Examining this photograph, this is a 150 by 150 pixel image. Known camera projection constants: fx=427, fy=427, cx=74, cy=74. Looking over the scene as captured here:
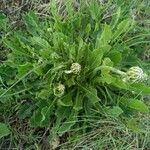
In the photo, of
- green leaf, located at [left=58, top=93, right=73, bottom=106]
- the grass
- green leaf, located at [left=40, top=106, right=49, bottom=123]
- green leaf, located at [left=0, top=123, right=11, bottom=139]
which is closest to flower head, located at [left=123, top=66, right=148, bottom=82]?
the grass

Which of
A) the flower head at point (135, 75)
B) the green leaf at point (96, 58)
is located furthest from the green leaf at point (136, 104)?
the green leaf at point (96, 58)

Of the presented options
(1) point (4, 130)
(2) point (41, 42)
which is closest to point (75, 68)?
(2) point (41, 42)

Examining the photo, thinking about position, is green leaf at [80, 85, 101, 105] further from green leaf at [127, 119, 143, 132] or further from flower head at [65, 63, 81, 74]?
green leaf at [127, 119, 143, 132]

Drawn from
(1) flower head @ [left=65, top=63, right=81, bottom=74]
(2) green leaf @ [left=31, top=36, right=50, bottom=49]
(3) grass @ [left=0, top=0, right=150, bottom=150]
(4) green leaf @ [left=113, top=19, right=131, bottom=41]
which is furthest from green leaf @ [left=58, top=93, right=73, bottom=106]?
(4) green leaf @ [left=113, top=19, right=131, bottom=41]

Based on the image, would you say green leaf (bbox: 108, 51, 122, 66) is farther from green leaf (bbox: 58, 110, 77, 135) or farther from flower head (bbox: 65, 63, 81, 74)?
green leaf (bbox: 58, 110, 77, 135)

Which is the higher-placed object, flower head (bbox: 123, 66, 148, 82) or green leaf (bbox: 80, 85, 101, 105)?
flower head (bbox: 123, 66, 148, 82)

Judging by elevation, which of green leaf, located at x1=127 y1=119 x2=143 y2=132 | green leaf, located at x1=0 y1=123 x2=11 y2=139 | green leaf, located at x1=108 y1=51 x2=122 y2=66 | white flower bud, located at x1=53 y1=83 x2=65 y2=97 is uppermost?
green leaf, located at x1=108 y1=51 x2=122 y2=66

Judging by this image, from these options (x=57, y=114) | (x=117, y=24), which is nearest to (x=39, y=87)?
(x=57, y=114)

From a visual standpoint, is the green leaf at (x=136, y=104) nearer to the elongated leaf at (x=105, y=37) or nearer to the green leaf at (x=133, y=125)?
the green leaf at (x=133, y=125)

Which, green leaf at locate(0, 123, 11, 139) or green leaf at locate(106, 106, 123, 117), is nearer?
green leaf at locate(106, 106, 123, 117)
